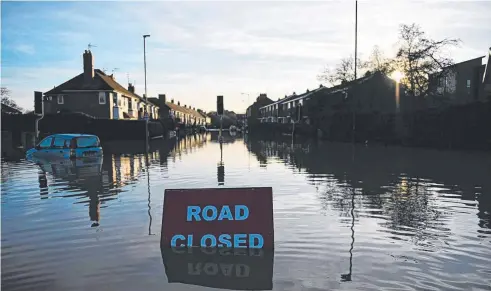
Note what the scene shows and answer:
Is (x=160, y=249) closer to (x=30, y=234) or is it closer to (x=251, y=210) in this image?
(x=251, y=210)

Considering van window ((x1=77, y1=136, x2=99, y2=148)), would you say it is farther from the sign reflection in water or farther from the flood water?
the sign reflection in water

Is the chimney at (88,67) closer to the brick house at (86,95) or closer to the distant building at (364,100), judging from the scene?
the brick house at (86,95)

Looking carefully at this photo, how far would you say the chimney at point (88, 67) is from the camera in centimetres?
5356

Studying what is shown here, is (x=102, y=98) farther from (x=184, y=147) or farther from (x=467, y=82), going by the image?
(x=467, y=82)

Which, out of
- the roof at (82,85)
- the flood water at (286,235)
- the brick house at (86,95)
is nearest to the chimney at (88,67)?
the brick house at (86,95)

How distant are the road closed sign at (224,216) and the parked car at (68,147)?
16.9 metres

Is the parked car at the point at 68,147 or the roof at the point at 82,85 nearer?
the parked car at the point at 68,147

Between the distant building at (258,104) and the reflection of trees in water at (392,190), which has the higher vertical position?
the distant building at (258,104)

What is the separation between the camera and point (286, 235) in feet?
24.8

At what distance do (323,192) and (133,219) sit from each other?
18.2 feet

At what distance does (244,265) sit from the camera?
6000 mm

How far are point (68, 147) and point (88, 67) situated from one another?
36.0 meters

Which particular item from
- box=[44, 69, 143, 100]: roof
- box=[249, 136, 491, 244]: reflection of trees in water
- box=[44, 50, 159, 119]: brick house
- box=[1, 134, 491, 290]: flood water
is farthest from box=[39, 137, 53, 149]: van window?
box=[44, 69, 143, 100]: roof

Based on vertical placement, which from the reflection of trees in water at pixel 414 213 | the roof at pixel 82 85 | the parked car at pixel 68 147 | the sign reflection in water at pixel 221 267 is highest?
the roof at pixel 82 85
